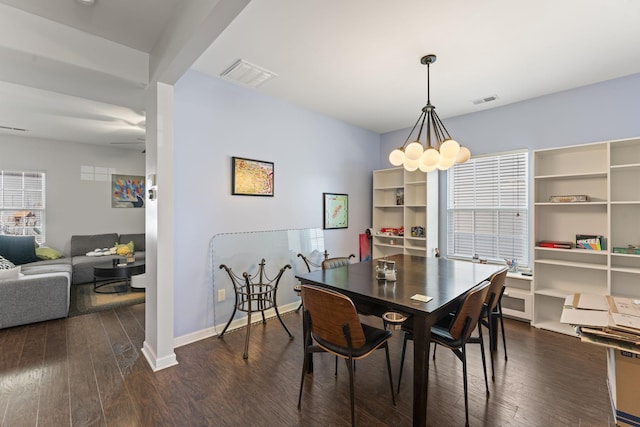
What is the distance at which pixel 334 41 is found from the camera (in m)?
2.43

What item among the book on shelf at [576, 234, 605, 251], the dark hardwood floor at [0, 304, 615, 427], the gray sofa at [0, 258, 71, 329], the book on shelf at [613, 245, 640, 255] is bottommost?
the dark hardwood floor at [0, 304, 615, 427]

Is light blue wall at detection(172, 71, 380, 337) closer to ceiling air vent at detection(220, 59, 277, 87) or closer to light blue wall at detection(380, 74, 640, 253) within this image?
ceiling air vent at detection(220, 59, 277, 87)

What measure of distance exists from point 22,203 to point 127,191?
5.40 feet

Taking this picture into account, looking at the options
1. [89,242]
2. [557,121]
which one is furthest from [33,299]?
[557,121]

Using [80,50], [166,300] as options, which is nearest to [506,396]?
[166,300]

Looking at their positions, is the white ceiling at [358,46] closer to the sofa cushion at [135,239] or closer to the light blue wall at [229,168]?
the light blue wall at [229,168]

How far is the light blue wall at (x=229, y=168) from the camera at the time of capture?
2.90m

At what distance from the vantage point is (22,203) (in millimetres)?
5285

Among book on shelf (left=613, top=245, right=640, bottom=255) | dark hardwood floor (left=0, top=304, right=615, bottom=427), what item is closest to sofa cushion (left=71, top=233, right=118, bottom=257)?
dark hardwood floor (left=0, top=304, right=615, bottom=427)

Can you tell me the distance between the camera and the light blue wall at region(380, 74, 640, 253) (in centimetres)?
306

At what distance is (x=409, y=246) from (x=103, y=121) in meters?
5.17

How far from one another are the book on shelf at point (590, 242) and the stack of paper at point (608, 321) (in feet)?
6.23

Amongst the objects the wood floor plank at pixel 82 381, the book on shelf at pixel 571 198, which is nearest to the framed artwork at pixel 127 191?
the wood floor plank at pixel 82 381

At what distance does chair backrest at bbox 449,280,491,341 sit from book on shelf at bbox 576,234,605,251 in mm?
2232
